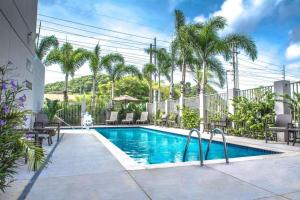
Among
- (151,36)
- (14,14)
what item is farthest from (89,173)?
(151,36)

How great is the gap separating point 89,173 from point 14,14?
5011 millimetres

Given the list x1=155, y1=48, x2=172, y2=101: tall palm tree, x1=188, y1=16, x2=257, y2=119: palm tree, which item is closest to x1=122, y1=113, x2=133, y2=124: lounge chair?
x1=155, y1=48, x2=172, y2=101: tall palm tree

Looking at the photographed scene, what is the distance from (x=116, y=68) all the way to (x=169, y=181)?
56.9 ft

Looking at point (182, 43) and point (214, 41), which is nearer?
point (214, 41)

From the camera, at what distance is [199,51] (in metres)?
12.9

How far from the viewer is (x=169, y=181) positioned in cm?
341

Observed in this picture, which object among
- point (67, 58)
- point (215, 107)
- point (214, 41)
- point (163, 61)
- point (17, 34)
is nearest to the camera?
point (17, 34)

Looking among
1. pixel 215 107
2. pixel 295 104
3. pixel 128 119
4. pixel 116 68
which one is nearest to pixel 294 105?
pixel 295 104

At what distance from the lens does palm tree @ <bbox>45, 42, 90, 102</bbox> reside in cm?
1694

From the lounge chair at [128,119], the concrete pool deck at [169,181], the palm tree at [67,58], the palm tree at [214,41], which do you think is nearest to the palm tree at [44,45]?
the palm tree at [67,58]

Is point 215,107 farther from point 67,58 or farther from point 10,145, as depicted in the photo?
point 67,58

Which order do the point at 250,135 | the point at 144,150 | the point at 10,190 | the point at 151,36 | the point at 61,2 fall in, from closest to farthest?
the point at 10,190
the point at 144,150
the point at 250,135
the point at 61,2
the point at 151,36

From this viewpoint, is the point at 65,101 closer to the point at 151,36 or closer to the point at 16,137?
the point at 151,36

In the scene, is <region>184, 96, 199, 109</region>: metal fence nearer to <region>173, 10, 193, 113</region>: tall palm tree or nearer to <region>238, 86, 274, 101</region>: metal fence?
<region>173, 10, 193, 113</region>: tall palm tree
